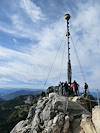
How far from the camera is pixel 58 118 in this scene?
32281mm

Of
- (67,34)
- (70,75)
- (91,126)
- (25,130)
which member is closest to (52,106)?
(25,130)

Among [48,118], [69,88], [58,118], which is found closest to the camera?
[58,118]

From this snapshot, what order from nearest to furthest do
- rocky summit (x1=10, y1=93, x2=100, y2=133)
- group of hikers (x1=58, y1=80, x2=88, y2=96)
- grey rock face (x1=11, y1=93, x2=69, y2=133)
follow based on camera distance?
rocky summit (x1=10, y1=93, x2=100, y2=133) < grey rock face (x1=11, y1=93, x2=69, y2=133) < group of hikers (x1=58, y1=80, x2=88, y2=96)

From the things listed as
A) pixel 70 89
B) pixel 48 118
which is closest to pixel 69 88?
pixel 70 89

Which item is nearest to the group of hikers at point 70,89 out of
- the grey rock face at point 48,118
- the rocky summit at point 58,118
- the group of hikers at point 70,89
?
the group of hikers at point 70,89

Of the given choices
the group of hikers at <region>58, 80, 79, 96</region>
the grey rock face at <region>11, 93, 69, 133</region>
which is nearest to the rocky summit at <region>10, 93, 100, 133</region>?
the grey rock face at <region>11, 93, 69, 133</region>

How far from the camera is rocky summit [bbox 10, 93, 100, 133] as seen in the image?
1240 inches

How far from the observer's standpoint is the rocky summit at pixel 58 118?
31.5 meters

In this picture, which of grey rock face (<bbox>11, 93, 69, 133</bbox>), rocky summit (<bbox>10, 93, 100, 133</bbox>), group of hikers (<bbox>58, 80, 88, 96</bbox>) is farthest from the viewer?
group of hikers (<bbox>58, 80, 88, 96</bbox>)

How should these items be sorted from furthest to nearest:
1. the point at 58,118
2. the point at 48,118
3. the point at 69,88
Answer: the point at 69,88, the point at 48,118, the point at 58,118

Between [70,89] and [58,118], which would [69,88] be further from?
[58,118]

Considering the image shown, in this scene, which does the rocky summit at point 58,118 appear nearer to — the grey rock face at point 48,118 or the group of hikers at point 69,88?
the grey rock face at point 48,118

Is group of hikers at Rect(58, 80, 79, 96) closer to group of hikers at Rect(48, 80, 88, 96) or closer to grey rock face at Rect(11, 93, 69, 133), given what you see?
group of hikers at Rect(48, 80, 88, 96)

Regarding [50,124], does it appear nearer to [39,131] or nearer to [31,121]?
[39,131]
